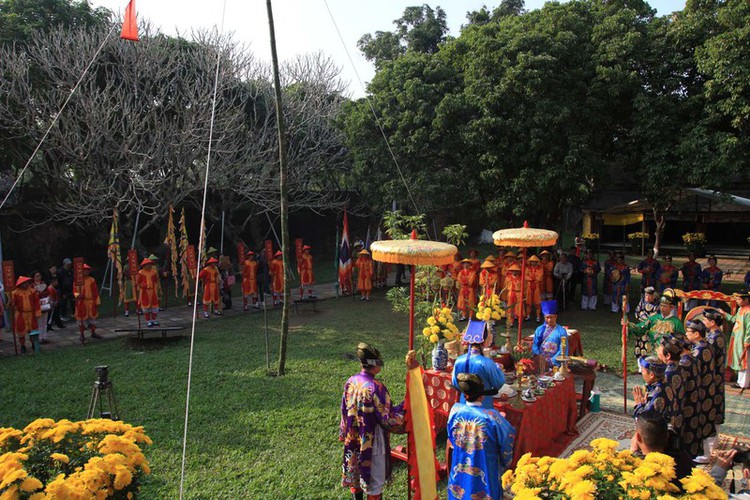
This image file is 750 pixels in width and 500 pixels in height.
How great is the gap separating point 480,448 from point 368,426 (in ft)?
3.56

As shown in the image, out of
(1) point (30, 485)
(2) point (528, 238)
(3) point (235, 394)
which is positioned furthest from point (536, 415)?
(1) point (30, 485)

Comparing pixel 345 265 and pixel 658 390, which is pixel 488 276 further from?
pixel 658 390

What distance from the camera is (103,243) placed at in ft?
64.0

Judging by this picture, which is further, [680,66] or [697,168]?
[680,66]

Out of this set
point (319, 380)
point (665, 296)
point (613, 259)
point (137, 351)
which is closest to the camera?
point (665, 296)

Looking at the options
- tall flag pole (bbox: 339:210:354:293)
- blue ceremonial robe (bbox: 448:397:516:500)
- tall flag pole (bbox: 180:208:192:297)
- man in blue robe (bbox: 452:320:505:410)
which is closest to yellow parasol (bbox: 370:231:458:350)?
man in blue robe (bbox: 452:320:505:410)

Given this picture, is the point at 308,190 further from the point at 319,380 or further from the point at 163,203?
the point at 319,380

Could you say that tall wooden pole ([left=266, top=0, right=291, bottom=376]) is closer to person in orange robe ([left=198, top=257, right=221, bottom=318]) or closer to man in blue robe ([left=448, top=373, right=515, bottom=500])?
man in blue robe ([left=448, top=373, right=515, bottom=500])

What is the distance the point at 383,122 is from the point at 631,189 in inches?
509

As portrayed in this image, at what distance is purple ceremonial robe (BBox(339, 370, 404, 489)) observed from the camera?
503 cm

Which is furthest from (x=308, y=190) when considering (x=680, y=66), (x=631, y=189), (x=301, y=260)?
(x=680, y=66)

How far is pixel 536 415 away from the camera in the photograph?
249 inches

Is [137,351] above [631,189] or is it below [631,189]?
below

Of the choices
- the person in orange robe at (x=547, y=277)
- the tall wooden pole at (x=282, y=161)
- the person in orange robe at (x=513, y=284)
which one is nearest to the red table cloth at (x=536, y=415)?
the tall wooden pole at (x=282, y=161)
